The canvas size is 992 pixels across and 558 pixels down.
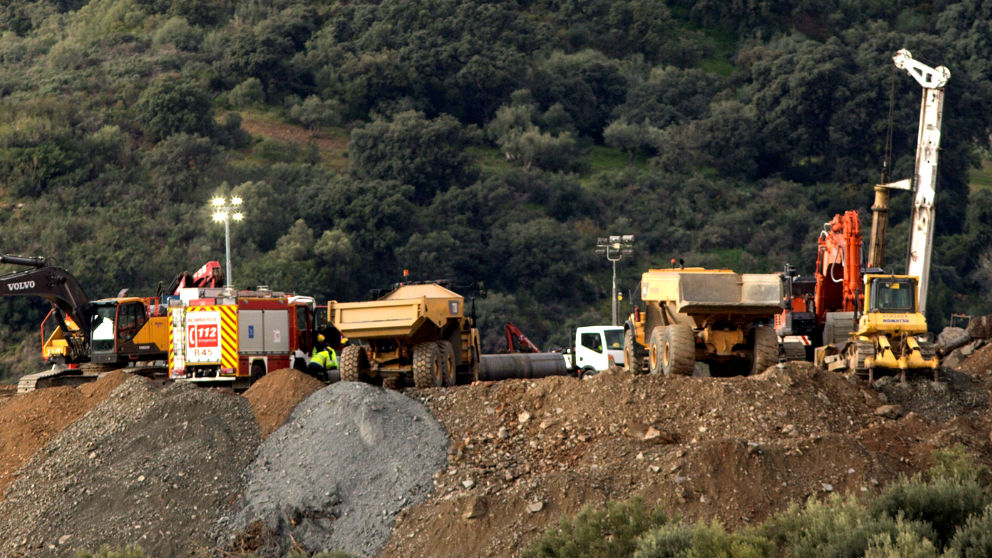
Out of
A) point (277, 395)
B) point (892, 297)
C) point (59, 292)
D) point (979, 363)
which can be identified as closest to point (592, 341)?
point (979, 363)

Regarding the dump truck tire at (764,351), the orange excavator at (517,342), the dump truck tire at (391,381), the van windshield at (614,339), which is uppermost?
the dump truck tire at (764,351)

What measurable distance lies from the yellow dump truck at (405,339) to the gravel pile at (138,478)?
2.74 metres

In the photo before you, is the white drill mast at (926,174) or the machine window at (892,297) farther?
the white drill mast at (926,174)

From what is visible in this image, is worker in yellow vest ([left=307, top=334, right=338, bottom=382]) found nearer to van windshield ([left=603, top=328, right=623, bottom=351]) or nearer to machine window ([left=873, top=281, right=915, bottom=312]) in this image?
van windshield ([left=603, top=328, right=623, bottom=351])

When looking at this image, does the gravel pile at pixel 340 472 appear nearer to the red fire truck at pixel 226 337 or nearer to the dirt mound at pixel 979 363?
the red fire truck at pixel 226 337

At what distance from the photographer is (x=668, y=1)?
105375 mm

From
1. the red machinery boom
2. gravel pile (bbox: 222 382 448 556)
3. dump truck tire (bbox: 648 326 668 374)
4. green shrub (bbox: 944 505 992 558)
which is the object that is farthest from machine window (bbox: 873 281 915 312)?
green shrub (bbox: 944 505 992 558)

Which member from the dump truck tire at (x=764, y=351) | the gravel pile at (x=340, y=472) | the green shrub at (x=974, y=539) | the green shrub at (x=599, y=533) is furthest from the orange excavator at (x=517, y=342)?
the green shrub at (x=974, y=539)

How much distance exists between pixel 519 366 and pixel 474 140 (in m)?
54.3

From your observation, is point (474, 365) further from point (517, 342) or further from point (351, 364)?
point (517, 342)

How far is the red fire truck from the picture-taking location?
2783 centimetres

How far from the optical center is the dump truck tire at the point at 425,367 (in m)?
24.4

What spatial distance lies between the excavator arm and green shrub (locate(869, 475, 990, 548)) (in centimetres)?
2235

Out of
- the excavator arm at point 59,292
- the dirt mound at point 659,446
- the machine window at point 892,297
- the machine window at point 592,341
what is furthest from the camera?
the machine window at point 592,341
